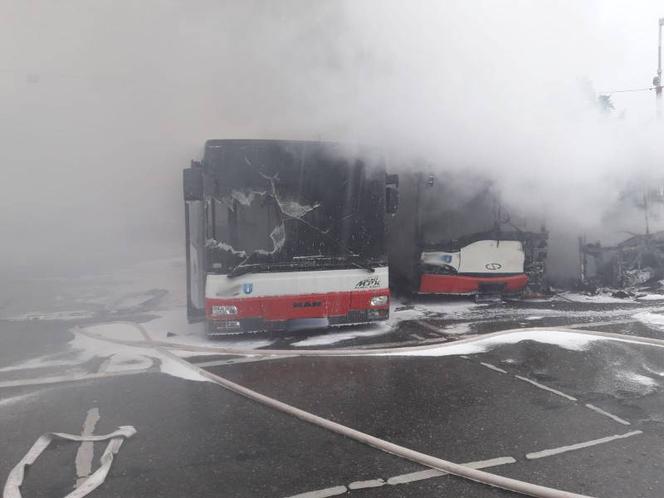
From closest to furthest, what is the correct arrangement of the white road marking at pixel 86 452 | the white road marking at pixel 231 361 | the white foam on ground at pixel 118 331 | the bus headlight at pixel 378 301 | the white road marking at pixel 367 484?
the white road marking at pixel 367 484
the white road marking at pixel 86 452
the white road marking at pixel 231 361
the bus headlight at pixel 378 301
the white foam on ground at pixel 118 331

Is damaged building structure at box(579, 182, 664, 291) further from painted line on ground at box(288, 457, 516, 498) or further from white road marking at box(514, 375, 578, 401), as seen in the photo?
painted line on ground at box(288, 457, 516, 498)

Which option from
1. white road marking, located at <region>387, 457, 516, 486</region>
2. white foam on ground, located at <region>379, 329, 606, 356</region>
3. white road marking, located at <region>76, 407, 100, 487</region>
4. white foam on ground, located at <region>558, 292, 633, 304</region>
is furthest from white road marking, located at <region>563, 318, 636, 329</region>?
white road marking, located at <region>76, 407, 100, 487</region>

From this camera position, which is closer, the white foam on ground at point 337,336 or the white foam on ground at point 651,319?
the white foam on ground at point 337,336

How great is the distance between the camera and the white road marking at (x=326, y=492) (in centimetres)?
232

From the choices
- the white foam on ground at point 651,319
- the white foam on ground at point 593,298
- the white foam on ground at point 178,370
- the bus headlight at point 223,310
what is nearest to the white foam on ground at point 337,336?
the bus headlight at point 223,310

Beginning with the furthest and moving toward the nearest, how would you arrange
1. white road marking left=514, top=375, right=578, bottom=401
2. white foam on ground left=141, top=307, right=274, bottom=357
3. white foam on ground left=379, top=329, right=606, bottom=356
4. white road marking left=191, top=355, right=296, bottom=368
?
white foam on ground left=141, top=307, right=274, bottom=357, white foam on ground left=379, top=329, right=606, bottom=356, white road marking left=191, top=355, right=296, bottom=368, white road marking left=514, top=375, right=578, bottom=401

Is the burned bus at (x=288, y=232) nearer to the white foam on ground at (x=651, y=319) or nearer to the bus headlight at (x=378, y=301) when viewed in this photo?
the bus headlight at (x=378, y=301)

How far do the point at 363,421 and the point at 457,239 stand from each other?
178 inches

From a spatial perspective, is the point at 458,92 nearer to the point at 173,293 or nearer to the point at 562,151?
the point at 562,151

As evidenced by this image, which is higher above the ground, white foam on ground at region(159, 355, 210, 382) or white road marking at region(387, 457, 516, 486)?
white foam on ground at region(159, 355, 210, 382)

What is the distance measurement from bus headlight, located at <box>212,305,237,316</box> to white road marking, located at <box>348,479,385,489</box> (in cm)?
277

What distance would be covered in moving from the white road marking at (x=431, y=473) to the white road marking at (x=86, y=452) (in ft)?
4.97

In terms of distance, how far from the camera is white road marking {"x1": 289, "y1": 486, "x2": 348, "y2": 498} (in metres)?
2.32

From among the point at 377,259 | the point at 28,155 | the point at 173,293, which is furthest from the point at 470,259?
the point at 28,155
